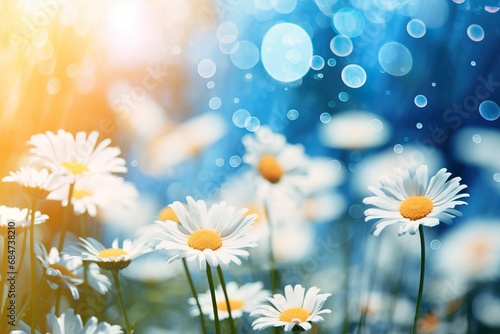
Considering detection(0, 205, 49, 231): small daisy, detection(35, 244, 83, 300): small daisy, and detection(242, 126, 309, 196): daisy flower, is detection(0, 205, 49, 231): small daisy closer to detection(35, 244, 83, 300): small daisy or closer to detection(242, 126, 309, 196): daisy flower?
detection(35, 244, 83, 300): small daisy

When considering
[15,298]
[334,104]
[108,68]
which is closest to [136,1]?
[108,68]

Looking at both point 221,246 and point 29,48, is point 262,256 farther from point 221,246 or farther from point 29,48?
point 29,48

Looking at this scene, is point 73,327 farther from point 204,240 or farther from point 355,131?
point 355,131

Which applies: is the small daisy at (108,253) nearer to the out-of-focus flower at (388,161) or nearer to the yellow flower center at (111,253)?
the yellow flower center at (111,253)

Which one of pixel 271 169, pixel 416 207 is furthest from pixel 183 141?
pixel 416 207

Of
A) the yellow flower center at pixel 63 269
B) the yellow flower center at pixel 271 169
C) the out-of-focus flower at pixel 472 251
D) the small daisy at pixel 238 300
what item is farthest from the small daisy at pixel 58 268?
the out-of-focus flower at pixel 472 251
